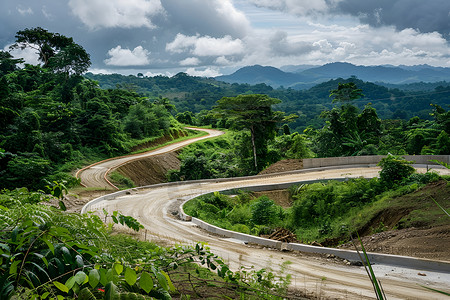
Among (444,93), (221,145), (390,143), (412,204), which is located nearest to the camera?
(412,204)

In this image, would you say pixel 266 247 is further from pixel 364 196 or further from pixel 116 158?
pixel 116 158

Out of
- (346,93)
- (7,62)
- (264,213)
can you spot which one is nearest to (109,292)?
(264,213)

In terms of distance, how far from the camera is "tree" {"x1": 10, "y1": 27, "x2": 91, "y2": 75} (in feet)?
160

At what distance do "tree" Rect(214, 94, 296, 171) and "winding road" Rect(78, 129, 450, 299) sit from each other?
10722mm

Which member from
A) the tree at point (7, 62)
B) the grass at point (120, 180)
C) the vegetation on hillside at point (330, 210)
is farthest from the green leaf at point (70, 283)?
the tree at point (7, 62)

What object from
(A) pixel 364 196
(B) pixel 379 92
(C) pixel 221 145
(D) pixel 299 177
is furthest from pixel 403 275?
(B) pixel 379 92

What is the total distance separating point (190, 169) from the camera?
110 ft

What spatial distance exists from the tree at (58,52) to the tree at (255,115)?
24330 millimetres

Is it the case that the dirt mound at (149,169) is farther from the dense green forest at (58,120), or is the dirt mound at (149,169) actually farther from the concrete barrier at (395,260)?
the concrete barrier at (395,260)

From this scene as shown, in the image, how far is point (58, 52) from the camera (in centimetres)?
5291

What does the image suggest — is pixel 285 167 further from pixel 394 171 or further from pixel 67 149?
pixel 67 149

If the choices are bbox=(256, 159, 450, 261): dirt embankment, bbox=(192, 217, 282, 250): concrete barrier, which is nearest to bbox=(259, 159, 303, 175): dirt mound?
bbox=(192, 217, 282, 250): concrete barrier

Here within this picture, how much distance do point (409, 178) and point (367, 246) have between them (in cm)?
633

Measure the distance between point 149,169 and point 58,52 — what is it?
2612 centimetres
